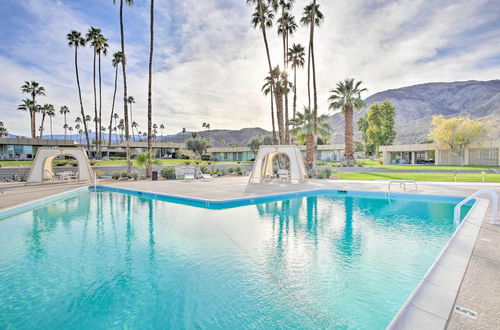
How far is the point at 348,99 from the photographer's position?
2980 centimetres

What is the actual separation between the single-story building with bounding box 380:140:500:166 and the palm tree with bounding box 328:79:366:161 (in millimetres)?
14071

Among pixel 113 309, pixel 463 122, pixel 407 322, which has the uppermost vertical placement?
pixel 463 122

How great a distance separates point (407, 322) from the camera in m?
2.61

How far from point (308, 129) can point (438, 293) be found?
75.6 ft

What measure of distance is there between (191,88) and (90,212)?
15.3 meters

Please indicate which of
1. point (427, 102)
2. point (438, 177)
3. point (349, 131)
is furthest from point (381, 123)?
point (427, 102)

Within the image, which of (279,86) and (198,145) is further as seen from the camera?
(198,145)

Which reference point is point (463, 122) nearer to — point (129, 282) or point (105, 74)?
point (129, 282)

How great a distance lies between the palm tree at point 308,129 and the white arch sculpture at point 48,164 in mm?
18493

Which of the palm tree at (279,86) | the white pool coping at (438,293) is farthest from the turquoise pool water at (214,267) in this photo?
the palm tree at (279,86)

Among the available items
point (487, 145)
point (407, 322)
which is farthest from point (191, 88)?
point (487, 145)

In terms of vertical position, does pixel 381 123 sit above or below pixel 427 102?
below

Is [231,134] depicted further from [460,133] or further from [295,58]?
[460,133]

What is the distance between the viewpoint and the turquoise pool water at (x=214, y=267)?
11.5ft
